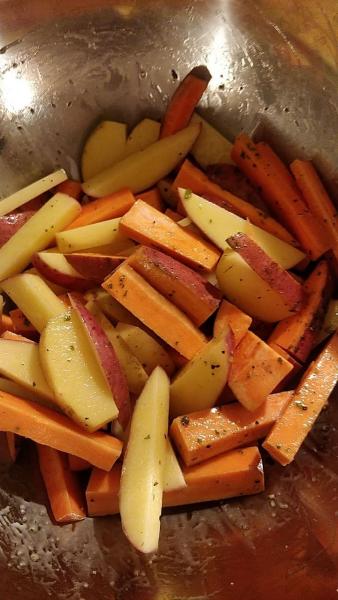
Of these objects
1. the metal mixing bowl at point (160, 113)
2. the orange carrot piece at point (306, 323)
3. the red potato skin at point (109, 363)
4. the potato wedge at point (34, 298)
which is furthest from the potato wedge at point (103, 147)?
the orange carrot piece at point (306, 323)

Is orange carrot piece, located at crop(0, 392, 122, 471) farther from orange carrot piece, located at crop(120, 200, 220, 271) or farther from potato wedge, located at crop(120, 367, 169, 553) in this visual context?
orange carrot piece, located at crop(120, 200, 220, 271)

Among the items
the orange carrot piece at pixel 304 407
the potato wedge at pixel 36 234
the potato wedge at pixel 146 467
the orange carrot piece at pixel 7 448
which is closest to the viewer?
the potato wedge at pixel 146 467

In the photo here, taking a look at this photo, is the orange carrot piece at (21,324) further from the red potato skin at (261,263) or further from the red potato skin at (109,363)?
the red potato skin at (261,263)

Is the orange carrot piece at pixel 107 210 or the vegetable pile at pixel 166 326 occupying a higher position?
the orange carrot piece at pixel 107 210

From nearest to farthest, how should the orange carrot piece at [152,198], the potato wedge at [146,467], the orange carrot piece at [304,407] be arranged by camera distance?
the potato wedge at [146,467] < the orange carrot piece at [304,407] < the orange carrot piece at [152,198]

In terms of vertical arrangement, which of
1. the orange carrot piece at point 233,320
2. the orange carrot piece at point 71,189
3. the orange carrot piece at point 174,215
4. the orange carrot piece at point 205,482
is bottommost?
the orange carrot piece at point 205,482

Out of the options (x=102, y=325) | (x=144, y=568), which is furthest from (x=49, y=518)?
(x=102, y=325)

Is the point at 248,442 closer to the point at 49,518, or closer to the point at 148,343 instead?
the point at 148,343
